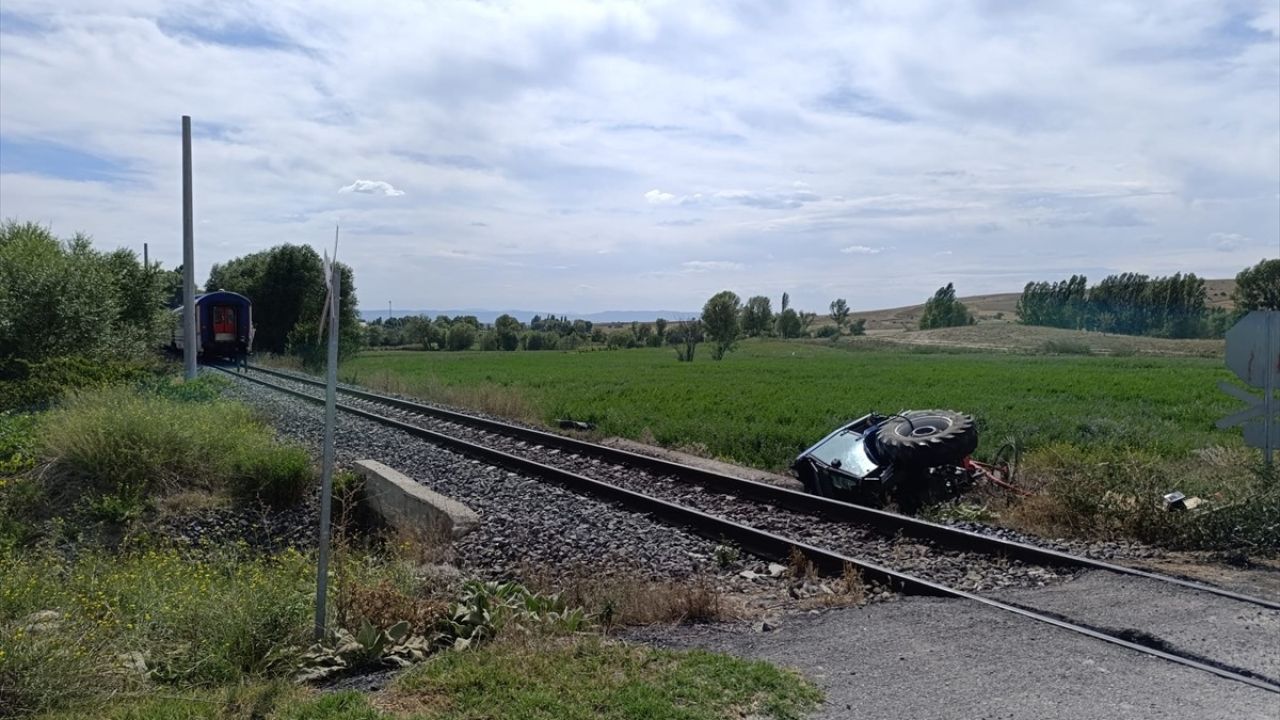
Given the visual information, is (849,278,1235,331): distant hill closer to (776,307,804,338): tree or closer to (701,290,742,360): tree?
(776,307,804,338): tree

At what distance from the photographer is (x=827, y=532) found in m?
10.1

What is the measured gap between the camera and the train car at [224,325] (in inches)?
1574

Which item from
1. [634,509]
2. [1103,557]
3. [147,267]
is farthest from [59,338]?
[1103,557]

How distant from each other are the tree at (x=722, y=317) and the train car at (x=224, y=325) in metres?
33.4

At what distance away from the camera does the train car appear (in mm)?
39969

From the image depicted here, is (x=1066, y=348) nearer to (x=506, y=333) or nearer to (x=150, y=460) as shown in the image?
(x=506, y=333)

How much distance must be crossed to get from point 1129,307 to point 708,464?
107m

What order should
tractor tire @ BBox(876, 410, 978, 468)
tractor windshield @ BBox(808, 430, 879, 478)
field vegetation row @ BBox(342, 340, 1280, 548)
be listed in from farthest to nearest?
tractor windshield @ BBox(808, 430, 879, 478), tractor tire @ BBox(876, 410, 978, 468), field vegetation row @ BBox(342, 340, 1280, 548)

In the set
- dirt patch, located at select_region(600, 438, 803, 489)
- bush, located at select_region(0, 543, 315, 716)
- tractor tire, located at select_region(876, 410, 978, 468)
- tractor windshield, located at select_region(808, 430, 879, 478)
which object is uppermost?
tractor tire, located at select_region(876, 410, 978, 468)

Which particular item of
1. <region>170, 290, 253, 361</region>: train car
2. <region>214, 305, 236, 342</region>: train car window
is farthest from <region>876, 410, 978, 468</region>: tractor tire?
<region>214, 305, 236, 342</region>: train car window

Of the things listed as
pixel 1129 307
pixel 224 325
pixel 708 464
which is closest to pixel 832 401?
pixel 708 464

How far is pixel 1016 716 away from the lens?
4.73 metres

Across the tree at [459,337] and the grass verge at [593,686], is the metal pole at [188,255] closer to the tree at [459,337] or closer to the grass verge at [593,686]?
the grass verge at [593,686]

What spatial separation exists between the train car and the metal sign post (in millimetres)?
37387
